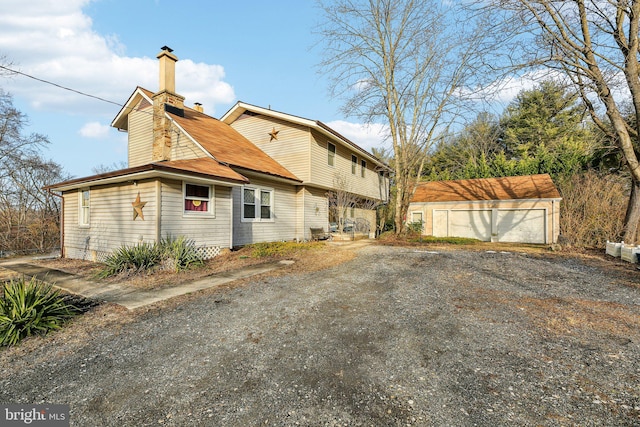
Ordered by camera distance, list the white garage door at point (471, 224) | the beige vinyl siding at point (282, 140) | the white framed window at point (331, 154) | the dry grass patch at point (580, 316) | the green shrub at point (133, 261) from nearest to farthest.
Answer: the dry grass patch at point (580, 316)
the green shrub at point (133, 261)
the beige vinyl siding at point (282, 140)
the white framed window at point (331, 154)
the white garage door at point (471, 224)

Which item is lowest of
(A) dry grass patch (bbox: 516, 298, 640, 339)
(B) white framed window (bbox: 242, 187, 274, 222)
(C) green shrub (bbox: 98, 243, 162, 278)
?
(A) dry grass patch (bbox: 516, 298, 640, 339)

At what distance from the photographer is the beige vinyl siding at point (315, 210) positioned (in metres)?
14.1

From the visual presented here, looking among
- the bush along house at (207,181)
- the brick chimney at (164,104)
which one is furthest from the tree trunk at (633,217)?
the brick chimney at (164,104)

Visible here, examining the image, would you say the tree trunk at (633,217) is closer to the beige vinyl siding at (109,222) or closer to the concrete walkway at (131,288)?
the concrete walkway at (131,288)

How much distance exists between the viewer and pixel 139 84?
12.9 m

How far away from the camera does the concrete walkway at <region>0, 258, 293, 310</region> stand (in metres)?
5.39

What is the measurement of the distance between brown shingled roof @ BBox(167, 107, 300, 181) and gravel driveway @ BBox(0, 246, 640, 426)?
7.11m

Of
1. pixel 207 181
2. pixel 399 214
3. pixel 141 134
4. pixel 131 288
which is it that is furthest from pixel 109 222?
pixel 399 214

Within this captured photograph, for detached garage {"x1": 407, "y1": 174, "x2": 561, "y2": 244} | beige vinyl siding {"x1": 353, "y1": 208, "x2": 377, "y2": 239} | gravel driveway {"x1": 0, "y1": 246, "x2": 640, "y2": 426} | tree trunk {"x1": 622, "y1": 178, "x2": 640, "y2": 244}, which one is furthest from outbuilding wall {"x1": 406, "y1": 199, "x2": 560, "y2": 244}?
gravel driveway {"x1": 0, "y1": 246, "x2": 640, "y2": 426}

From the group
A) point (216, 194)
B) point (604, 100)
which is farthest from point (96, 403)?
point (604, 100)

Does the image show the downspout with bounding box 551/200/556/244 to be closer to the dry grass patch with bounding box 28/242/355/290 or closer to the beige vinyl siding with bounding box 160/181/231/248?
the dry grass patch with bounding box 28/242/355/290

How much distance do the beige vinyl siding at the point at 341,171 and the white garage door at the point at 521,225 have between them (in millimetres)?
→ 8101

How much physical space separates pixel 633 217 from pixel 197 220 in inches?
605

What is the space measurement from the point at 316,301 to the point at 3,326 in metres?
4.47
